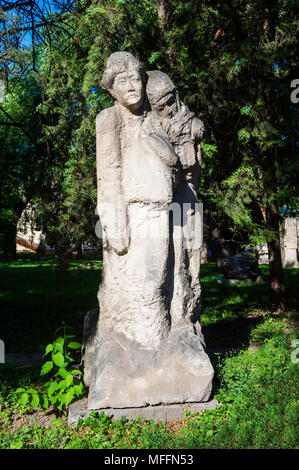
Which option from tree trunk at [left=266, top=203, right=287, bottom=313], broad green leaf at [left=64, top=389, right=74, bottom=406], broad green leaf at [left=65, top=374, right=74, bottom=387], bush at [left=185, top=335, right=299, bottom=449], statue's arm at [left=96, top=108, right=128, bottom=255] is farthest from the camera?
tree trunk at [left=266, top=203, right=287, bottom=313]

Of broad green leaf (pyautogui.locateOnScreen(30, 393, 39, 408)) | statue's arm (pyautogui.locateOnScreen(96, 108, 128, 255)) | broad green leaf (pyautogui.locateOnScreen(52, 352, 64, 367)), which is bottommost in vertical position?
broad green leaf (pyautogui.locateOnScreen(30, 393, 39, 408))

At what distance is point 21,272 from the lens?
14719 millimetres

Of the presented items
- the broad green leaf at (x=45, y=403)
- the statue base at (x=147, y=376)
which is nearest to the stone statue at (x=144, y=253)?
the statue base at (x=147, y=376)

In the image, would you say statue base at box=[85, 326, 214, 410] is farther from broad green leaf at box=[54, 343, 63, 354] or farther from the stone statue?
broad green leaf at box=[54, 343, 63, 354]

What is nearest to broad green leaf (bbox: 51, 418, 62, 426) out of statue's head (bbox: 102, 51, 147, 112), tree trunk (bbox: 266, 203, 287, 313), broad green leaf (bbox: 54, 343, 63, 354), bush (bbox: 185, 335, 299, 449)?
broad green leaf (bbox: 54, 343, 63, 354)

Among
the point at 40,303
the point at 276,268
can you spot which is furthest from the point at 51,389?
the point at 40,303

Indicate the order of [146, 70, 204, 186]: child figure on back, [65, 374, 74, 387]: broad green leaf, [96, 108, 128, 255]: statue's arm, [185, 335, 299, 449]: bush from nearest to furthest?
[185, 335, 299, 449]: bush → [65, 374, 74, 387]: broad green leaf → [96, 108, 128, 255]: statue's arm → [146, 70, 204, 186]: child figure on back

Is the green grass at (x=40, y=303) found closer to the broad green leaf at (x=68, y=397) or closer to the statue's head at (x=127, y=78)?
the broad green leaf at (x=68, y=397)

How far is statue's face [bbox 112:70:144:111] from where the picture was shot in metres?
3.73

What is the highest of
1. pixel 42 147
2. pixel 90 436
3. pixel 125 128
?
pixel 42 147

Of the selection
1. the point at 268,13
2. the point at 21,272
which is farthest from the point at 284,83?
the point at 21,272

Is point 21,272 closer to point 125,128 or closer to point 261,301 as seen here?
point 261,301

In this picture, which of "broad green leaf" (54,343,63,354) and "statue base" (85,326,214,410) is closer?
"statue base" (85,326,214,410)

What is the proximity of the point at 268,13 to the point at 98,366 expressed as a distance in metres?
5.97
